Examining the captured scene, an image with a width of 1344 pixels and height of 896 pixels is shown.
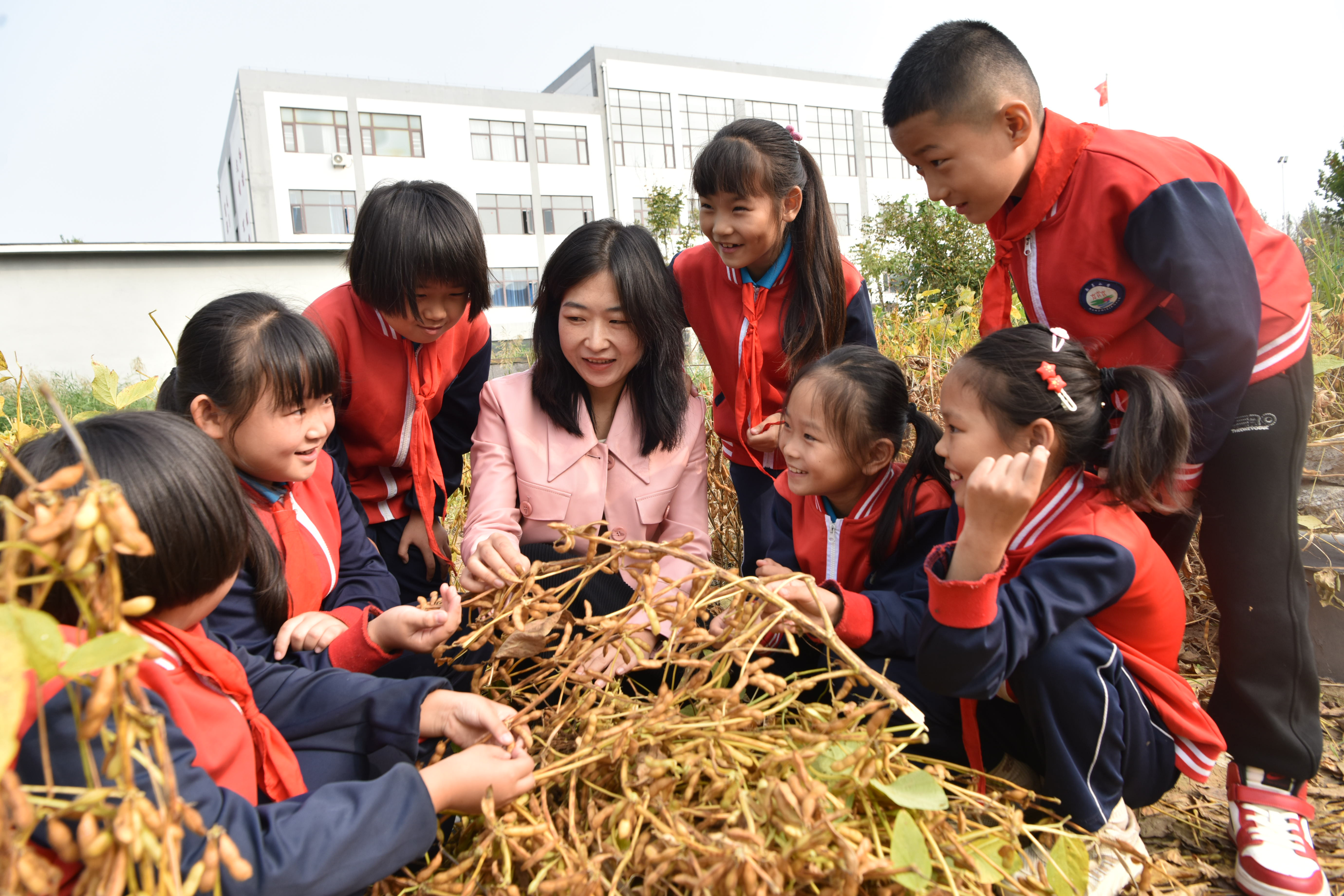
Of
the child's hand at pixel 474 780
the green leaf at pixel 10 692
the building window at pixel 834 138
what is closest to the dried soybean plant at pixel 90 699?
the green leaf at pixel 10 692

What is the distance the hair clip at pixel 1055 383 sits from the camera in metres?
1.48

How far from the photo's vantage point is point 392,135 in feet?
→ 113

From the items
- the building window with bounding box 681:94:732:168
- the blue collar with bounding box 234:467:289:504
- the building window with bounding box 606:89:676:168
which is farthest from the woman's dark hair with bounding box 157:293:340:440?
the building window with bounding box 681:94:732:168

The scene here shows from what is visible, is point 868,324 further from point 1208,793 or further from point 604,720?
point 604,720

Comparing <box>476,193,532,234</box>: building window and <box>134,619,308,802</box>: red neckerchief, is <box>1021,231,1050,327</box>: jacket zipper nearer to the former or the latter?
<box>134,619,308,802</box>: red neckerchief

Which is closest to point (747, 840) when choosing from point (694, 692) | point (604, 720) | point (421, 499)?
point (694, 692)

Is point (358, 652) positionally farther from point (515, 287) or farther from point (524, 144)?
point (524, 144)

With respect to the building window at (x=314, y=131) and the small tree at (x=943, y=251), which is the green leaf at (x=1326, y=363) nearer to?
the small tree at (x=943, y=251)

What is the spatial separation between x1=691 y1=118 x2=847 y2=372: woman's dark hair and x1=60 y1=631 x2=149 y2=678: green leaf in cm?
202

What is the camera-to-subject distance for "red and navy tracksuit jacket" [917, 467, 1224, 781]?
1314 mm

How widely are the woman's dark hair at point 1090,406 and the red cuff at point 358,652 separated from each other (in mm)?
1251

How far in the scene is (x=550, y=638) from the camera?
1611mm

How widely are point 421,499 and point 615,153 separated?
3800 centimetres

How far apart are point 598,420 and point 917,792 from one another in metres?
1.53
